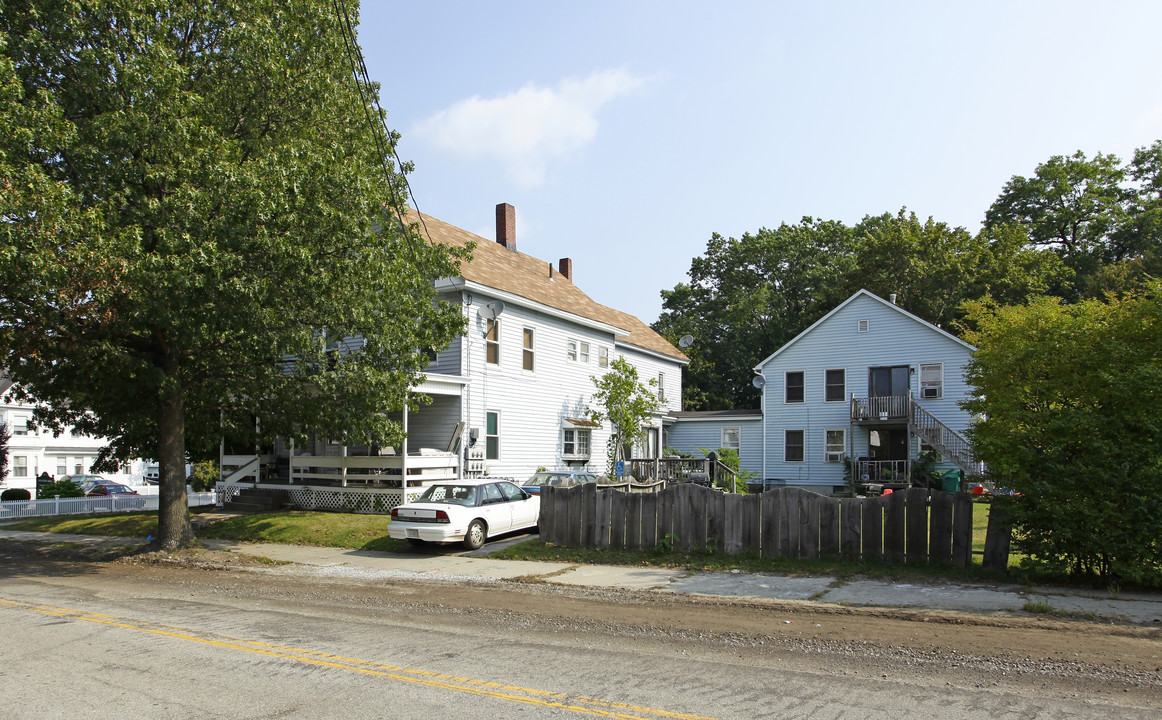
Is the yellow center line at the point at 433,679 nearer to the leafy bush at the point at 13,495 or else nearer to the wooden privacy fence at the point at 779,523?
the wooden privacy fence at the point at 779,523

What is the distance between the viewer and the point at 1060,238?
52531 mm

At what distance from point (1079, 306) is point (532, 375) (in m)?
18.4

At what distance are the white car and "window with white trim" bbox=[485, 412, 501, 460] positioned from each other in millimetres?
7322

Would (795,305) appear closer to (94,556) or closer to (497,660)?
(94,556)

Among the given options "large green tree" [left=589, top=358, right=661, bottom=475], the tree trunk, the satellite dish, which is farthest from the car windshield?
"large green tree" [left=589, top=358, right=661, bottom=475]

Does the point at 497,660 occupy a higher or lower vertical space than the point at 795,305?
lower

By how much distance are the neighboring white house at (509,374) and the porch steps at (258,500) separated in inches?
33.3

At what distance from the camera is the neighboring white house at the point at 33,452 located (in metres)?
44.1

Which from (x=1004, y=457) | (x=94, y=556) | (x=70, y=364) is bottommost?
(x=94, y=556)

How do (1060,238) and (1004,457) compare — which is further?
(1060,238)

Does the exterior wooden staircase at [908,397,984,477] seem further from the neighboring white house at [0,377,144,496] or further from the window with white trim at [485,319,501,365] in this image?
the neighboring white house at [0,377,144,496]

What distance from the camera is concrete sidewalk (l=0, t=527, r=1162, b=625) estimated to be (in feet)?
30.9

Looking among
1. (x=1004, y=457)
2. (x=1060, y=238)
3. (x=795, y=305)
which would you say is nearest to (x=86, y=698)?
(x=1004, y=457)

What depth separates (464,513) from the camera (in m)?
15.4
